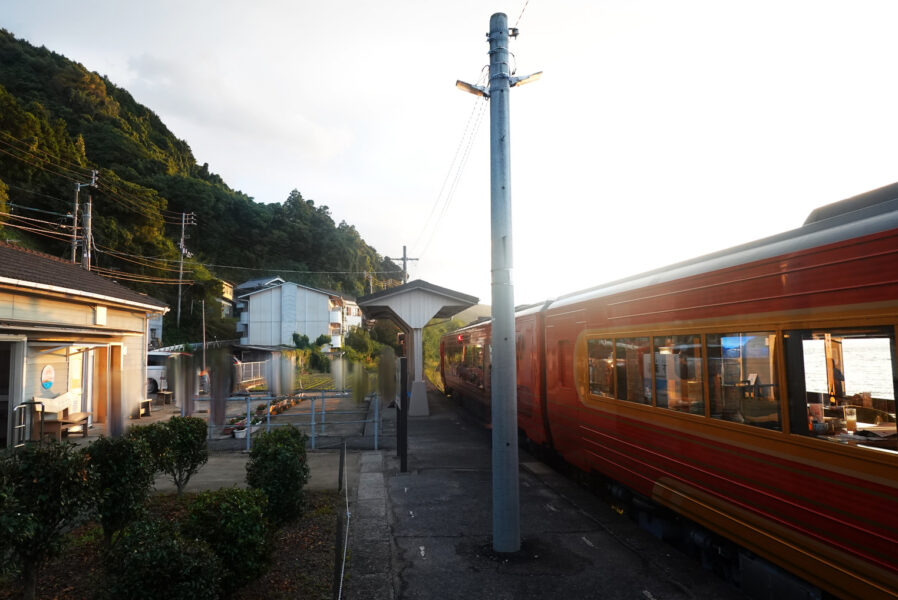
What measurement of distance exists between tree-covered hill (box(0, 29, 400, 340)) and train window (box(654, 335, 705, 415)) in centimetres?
2261

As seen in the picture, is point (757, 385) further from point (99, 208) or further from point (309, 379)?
point (99, 208)

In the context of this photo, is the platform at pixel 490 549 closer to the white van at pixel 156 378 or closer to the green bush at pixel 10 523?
the green bush at pixel 10 523

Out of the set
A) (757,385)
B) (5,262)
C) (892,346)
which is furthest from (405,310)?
(892,346)

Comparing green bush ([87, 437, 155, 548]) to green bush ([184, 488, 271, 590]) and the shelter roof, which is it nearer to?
green bush ([184, 488, 271, 590])

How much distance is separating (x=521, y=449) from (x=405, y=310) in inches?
273

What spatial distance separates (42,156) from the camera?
124 feet

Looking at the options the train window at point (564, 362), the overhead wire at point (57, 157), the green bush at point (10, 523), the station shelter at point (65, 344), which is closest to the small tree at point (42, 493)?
the green bush at point (10, 523)

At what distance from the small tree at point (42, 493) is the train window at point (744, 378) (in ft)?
18.2

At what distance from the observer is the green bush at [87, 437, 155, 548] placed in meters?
5.49

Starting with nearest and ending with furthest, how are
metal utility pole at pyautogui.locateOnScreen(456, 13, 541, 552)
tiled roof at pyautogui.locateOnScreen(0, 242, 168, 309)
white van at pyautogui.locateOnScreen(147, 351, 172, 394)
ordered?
metal utility pole at pyautogui.locateOnScreen(456, 13, 541, 552) < tiled roof at pyautogui.locateOnScreen(0, 242, 168, 309) < white van at pyautogui.locateOnScreen(147, 351, 172, 394)

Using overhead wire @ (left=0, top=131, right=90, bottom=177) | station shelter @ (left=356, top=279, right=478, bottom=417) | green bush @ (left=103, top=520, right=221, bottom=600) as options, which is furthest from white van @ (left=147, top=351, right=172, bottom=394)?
green bush @ (left=103, top=520, right=221, bottom=600)

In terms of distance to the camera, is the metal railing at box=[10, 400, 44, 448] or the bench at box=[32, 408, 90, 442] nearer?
the metal railing at box=[10, 400, 44, 448]

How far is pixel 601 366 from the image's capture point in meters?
7.41

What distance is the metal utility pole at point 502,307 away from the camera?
603 cm
